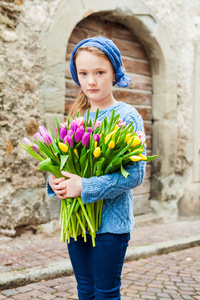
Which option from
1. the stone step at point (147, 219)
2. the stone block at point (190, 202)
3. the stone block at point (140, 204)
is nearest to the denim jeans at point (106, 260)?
the stone step at point (147, 219)

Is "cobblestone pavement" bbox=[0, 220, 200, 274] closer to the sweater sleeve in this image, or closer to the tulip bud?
the sweater sleeve

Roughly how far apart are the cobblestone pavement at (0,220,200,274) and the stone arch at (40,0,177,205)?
0.73 meters

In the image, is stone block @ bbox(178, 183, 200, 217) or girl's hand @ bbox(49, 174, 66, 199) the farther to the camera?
stone block @ bbox(178, 183, 200, 217)

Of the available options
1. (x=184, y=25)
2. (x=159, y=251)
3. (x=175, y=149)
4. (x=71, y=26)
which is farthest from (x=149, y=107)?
(x=159, y=251)

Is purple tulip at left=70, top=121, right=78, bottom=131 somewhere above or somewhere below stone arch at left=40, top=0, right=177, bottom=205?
below

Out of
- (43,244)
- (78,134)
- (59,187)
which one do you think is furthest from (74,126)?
A: (43,244)

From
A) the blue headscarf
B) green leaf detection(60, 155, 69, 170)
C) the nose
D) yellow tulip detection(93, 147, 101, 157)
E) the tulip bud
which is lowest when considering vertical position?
green leaf detection(60, 155, 69, 170)

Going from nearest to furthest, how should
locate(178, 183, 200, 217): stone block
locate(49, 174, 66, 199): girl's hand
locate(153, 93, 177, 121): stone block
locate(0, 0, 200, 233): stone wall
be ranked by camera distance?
locate(49, 174, 66, 199): girl's hand, locate(0, 0, 200, 233): stone wall, locate(153, 93, 177, 121): stone block, locate(178, 183, 200, 217): stone block

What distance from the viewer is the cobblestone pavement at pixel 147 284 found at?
290 centimetres

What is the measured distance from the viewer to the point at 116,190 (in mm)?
1600

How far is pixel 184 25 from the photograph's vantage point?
5.89m

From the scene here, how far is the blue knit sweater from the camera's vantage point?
1.57 meters

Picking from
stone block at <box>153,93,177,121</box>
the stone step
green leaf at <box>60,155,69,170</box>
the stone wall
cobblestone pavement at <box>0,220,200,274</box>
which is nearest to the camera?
green leaf at <box>60,155,69,170</box>

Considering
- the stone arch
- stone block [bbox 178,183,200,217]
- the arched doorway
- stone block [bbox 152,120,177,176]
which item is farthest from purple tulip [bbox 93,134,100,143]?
stone block [bbox 178,183,200,217]
